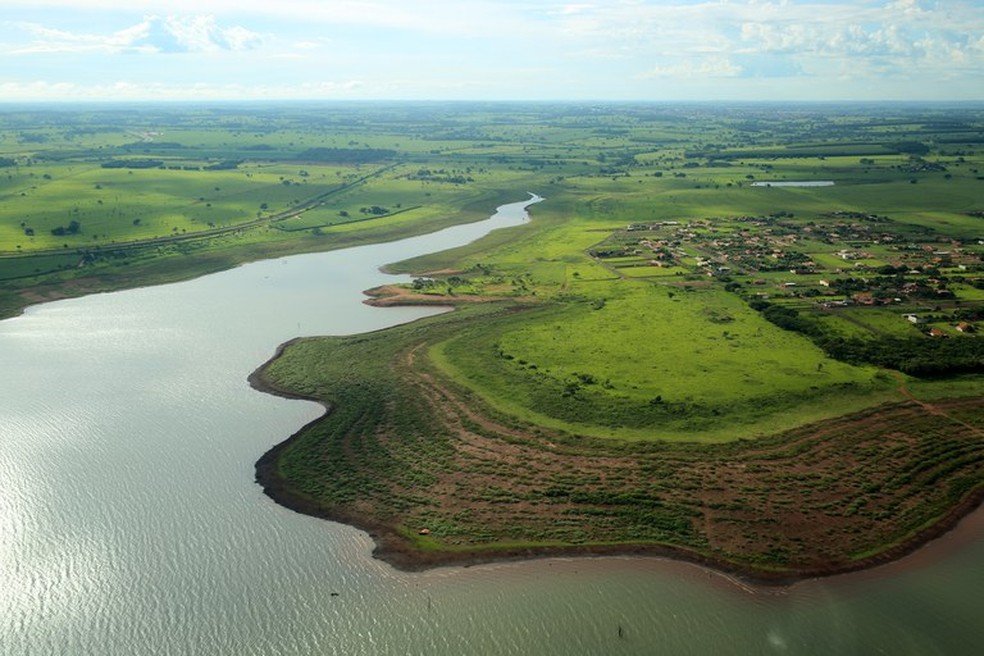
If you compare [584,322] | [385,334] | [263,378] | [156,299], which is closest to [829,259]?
[584,322]

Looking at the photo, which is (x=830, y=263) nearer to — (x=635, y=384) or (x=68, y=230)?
(x=635, y=384)

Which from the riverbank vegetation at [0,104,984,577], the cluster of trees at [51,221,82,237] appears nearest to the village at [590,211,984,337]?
the riverbank vegetation at [0,104,984,577]

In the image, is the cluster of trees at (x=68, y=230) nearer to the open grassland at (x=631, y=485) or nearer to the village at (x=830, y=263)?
the open grassland at (x=631, y=485)

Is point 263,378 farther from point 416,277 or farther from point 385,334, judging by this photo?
point 416,277

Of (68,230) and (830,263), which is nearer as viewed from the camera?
(830,263)

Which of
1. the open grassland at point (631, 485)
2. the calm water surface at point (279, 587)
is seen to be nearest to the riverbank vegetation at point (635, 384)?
the open grassland at point (631, 485)

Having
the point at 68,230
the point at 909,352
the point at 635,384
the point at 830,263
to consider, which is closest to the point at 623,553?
the point at 635,384
